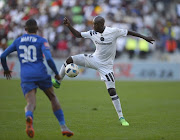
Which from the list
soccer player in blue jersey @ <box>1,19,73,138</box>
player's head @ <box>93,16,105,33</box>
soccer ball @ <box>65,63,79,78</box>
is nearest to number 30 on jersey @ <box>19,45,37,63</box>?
soccer player in blue jersey @ <box>1,19,73,138</box>

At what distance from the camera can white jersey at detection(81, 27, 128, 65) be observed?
430 inches

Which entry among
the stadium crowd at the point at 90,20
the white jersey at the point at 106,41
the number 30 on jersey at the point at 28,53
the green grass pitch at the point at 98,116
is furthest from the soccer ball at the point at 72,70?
the stadium crowd at the point at 90,20

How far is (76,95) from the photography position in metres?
18.2

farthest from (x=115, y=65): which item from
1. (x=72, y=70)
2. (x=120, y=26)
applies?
(x=72, y=70)

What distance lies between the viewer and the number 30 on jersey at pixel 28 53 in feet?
26.8

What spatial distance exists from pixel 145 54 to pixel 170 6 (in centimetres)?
533

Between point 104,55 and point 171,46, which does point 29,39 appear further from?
point 171,46

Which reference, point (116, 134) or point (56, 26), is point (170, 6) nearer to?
point (56, 26)

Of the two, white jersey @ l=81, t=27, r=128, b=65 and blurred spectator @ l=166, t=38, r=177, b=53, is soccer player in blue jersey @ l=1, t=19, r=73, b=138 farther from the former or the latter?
blurred spectator @ l=166, t=38, r=177, b=53

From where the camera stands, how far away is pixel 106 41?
36.0ft

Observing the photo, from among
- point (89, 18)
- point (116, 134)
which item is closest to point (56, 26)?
point (89, 18)

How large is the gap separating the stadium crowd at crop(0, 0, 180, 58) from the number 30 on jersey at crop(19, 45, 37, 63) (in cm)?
1945

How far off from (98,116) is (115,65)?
595 inches

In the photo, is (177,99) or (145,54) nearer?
(177,99)
